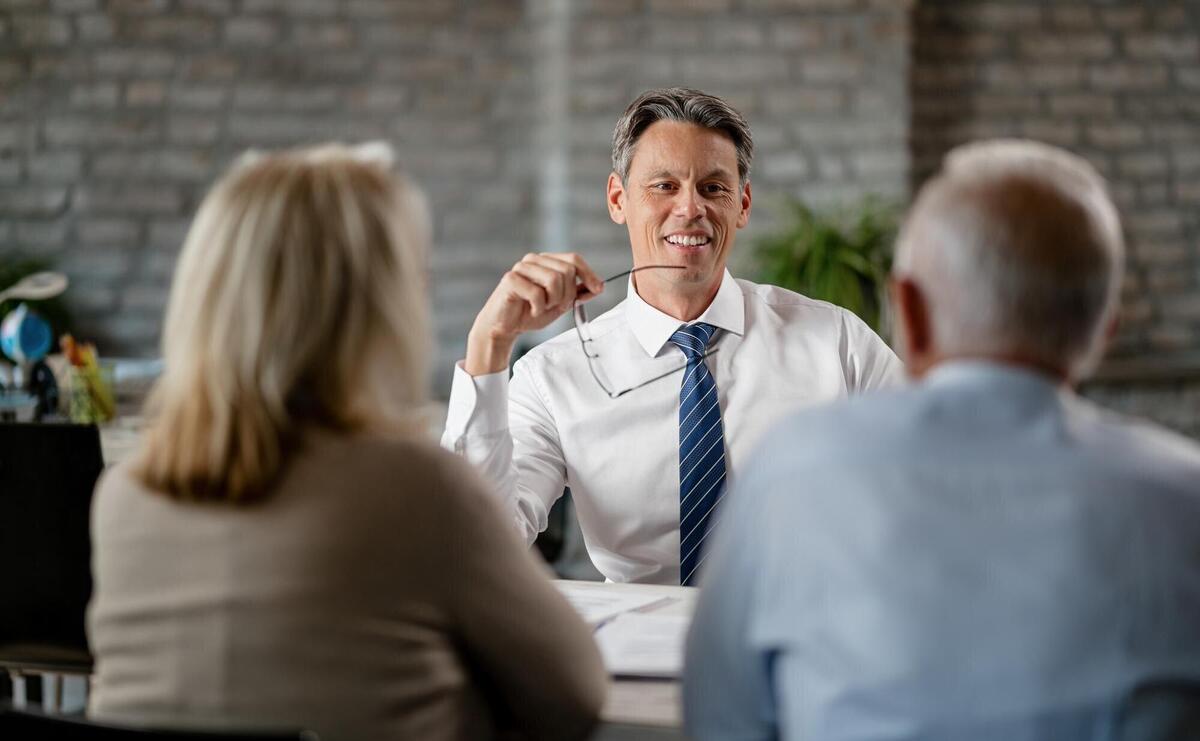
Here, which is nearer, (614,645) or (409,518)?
(409,518)

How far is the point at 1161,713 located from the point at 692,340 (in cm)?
126

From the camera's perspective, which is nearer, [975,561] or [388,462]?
[975,561]

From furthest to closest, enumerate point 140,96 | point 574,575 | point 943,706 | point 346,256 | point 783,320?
point 140,96 < point 574,575 < point 783,320 < point 346,256 < point 943,706

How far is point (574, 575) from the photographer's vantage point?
4.50 meters

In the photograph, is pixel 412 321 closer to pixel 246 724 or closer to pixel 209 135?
pixel 246 724

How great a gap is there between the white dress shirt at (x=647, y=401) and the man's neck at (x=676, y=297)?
19 millimetres

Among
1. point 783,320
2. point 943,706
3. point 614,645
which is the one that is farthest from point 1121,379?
point 943,706

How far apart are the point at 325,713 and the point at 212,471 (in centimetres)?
22

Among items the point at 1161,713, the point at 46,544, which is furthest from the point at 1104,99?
the point at 1161,713

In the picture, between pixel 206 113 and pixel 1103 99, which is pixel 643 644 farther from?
pixel 1103 99

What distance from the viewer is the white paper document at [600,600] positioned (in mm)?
1590

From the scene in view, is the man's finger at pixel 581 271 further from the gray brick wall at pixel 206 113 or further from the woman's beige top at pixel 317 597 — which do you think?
the gray brick wall at pixel 206 113

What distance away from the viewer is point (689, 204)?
2.18 meters

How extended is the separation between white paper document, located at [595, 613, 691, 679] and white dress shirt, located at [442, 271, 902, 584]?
1.59ft
